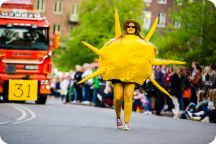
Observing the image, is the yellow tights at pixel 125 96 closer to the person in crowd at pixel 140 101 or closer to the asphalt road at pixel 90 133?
the asphalt road at pixel 90 133

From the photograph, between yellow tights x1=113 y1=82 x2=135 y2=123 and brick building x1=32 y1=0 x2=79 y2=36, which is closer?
yellow tights x1=113 y1=82 x2=135 y2=123

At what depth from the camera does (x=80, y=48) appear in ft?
258

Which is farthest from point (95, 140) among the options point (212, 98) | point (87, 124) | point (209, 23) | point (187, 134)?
point (209, 23)

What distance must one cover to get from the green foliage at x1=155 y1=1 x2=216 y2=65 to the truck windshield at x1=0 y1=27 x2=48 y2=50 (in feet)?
21.0

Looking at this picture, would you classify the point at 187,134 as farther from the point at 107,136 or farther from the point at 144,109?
the point at 144,109

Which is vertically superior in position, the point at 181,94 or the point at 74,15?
the point at 181,94

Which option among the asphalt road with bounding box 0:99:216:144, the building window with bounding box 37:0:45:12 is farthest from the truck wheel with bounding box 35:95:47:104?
the building window with bounding box 37:0:45:12

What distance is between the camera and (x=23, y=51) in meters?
30.5

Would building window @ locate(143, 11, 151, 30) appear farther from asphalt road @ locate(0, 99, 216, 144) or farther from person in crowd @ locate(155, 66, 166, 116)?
asphalt road @ locate(0, 99, 216, 144)

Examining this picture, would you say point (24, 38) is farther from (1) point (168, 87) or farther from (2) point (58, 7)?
(2) point (58, 7)

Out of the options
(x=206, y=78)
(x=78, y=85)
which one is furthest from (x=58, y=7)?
(x=206, y=78)

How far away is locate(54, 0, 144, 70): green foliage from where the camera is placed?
72.4m

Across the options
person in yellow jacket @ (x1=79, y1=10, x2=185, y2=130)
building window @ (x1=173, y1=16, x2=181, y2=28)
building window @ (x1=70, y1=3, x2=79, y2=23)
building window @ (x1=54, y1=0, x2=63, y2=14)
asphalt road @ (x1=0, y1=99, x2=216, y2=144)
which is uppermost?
person in yellow jacket @ (x1=79, y1=10, x2=185, y2=130)

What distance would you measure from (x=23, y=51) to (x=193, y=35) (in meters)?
11.1
